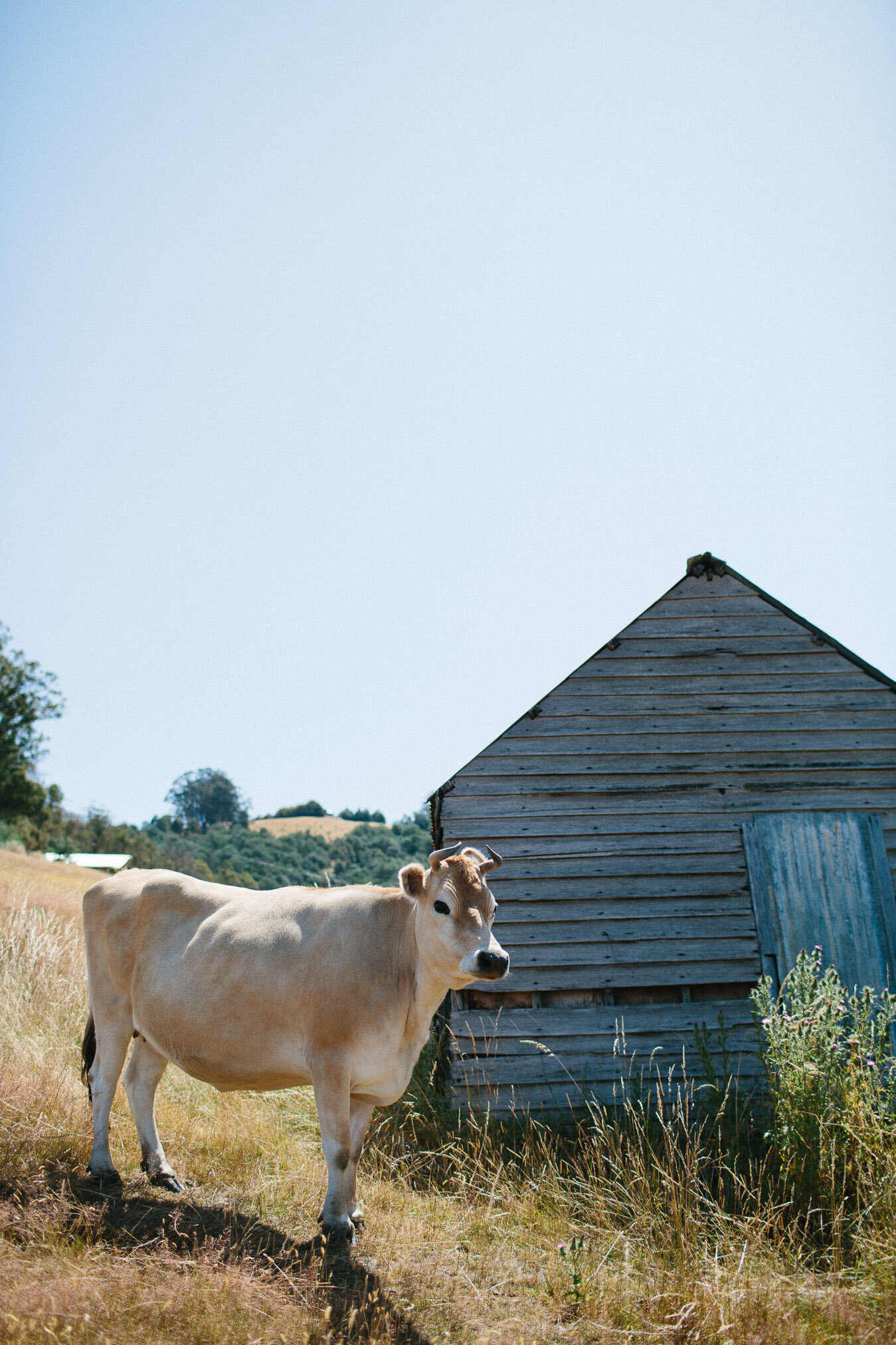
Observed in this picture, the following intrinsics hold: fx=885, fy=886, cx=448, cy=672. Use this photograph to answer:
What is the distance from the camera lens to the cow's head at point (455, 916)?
4.72m

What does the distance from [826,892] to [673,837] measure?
143 centimetres

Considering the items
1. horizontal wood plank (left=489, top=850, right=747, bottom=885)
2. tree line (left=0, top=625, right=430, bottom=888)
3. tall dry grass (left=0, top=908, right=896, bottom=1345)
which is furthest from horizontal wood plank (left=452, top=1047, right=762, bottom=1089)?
tree line (left=0, top=625, right=430, bottom=888)

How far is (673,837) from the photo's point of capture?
327 inches

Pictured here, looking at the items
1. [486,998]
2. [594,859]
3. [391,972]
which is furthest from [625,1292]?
[594,859]

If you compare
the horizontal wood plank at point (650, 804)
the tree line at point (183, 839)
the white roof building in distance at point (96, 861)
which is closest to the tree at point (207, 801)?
the tree line at point (183, 839)

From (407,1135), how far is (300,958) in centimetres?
324

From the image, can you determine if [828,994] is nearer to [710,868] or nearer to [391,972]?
[710,868]

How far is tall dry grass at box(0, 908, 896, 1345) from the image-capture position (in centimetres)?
400

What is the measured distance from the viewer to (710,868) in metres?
8.21

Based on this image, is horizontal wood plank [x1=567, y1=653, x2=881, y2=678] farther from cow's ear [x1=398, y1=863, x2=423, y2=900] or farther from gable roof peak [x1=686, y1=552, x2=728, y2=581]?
cow's ear [x1=398, y1=863, x2=423, y2=900]

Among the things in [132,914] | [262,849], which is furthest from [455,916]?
[262,849]

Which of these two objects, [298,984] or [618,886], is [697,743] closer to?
[618,886]

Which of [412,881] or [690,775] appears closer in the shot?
[412,881]

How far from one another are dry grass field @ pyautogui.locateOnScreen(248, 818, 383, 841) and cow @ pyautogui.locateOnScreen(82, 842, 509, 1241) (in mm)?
64537
